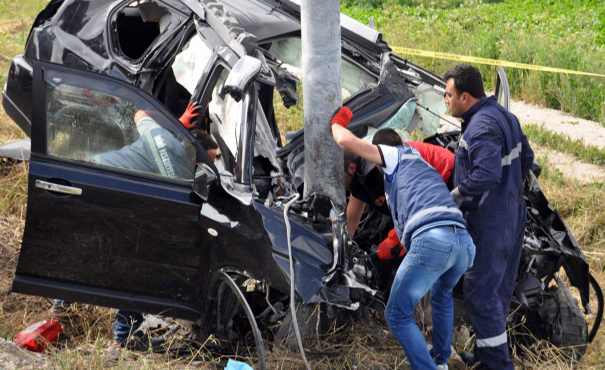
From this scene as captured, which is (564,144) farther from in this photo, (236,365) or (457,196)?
(236,365)

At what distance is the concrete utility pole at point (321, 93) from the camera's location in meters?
4.14

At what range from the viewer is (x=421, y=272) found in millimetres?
3904

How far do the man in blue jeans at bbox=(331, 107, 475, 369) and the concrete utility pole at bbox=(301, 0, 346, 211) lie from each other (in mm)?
143

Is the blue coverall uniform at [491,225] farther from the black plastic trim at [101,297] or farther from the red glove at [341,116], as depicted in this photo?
the black plastic trim at [101,297]

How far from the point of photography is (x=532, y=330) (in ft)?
15.6

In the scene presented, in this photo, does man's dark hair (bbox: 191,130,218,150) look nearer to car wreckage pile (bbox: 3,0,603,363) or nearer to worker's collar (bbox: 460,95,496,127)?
car wreckage pile (bbox: 3,0,603,363)

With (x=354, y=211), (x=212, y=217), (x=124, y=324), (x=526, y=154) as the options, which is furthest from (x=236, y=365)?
(x=526, y=154)

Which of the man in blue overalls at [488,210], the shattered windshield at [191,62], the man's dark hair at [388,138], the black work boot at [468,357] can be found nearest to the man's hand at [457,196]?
the man in blue overalls at [488,210]

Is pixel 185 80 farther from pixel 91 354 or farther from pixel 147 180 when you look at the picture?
pixel 91 354

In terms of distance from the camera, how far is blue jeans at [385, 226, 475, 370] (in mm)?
3885

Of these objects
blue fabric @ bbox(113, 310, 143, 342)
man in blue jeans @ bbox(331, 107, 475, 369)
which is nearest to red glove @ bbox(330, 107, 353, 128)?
man in blue jeans @ bbox(331, 107, 475, 369)

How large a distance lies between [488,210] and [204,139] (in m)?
1.71

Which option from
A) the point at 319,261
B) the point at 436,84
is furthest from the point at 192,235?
the point at 436,84

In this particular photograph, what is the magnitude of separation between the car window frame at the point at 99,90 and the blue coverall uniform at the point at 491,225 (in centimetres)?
153
